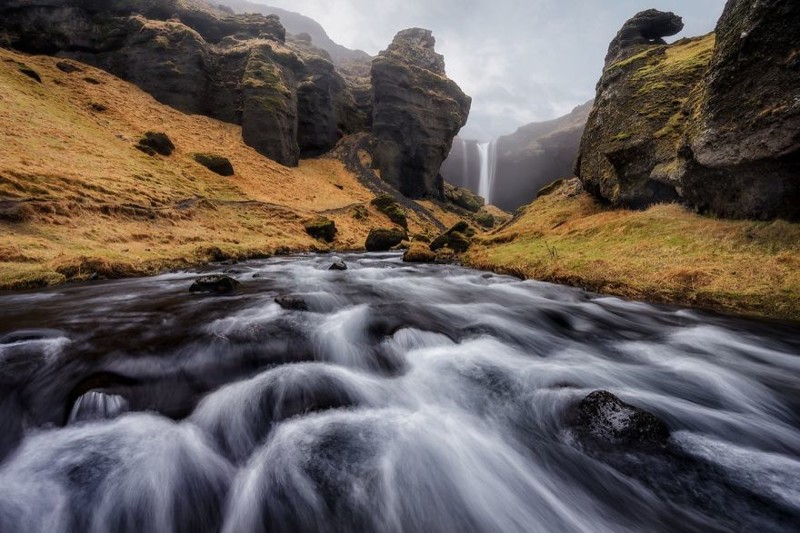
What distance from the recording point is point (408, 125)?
63031mm

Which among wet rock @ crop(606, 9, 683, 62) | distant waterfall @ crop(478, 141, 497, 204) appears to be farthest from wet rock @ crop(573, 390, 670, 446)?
distant waterfall @ crop(478, 141, 497, 204)

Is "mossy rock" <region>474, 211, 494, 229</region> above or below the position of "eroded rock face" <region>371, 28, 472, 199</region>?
below

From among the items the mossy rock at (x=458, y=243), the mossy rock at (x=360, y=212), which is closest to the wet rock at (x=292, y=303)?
the mossy rock at (x=458, y=243)

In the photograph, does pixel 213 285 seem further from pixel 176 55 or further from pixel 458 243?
pixel 176 55

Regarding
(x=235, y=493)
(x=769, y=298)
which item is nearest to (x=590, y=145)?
(x=769, y=298)

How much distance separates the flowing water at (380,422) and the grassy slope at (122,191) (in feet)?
21.3

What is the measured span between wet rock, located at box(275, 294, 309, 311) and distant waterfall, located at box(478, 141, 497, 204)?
290ft

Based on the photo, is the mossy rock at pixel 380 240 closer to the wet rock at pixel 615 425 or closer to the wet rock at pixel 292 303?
the wet rock at pixel 292 303

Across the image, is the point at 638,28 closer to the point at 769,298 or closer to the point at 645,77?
the point at 645,77

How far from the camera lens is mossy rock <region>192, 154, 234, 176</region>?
34.3m

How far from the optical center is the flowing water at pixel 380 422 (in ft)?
9.84

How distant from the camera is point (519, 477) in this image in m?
3.58

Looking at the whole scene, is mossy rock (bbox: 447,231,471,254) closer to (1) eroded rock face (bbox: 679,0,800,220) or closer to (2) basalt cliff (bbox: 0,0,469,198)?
(1) eroded rock face (bbox: 679,0,800,220)

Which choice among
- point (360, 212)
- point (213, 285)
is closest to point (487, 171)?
point (360, 212)
